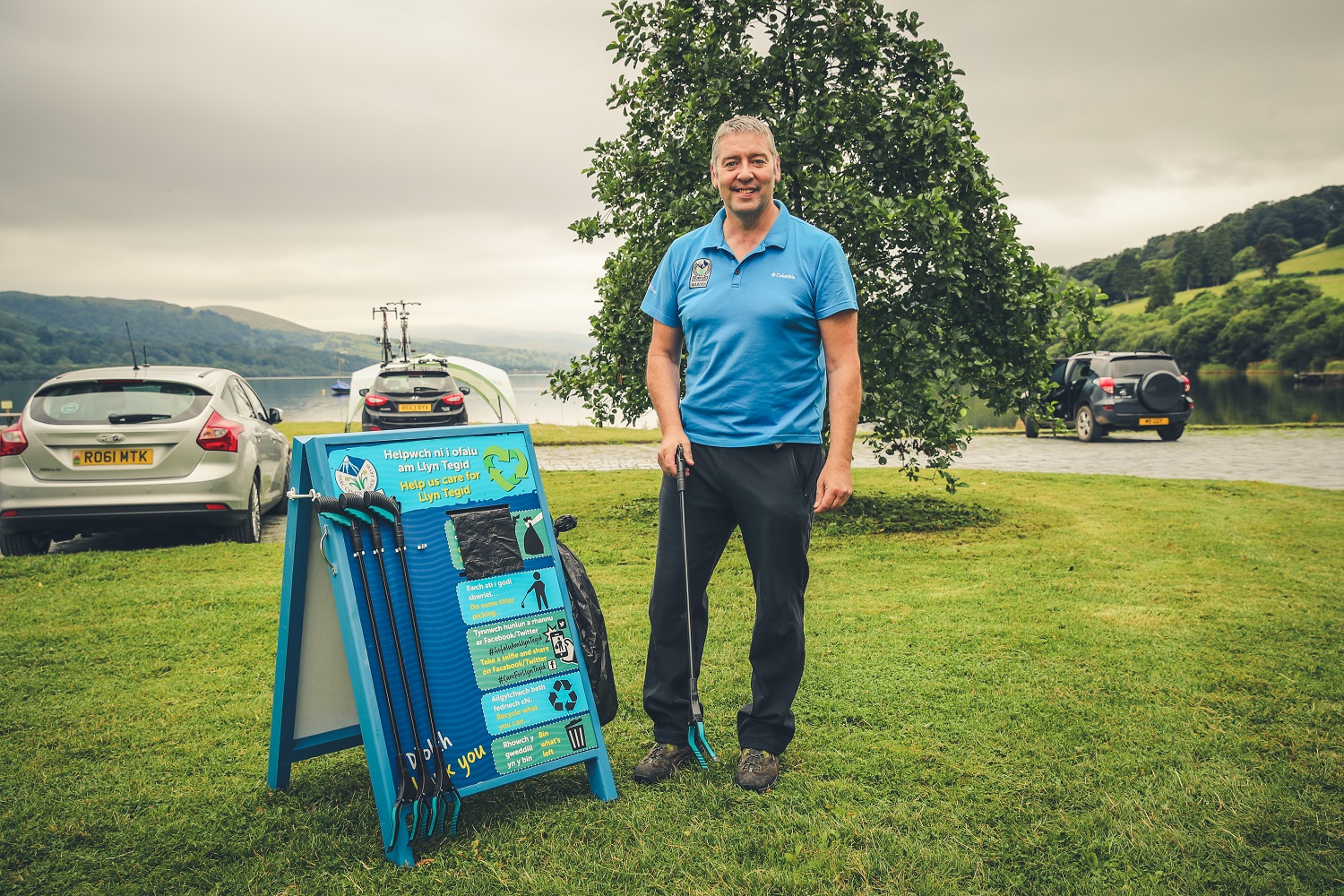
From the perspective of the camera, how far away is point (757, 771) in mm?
3066

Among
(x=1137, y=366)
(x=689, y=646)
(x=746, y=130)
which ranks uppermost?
(x=746, y=130)

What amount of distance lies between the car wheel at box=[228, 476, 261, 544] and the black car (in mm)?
11377

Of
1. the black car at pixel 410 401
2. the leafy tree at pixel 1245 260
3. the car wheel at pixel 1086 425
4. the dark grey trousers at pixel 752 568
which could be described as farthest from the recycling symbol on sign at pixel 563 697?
the leafy tree at pixel 1245 260

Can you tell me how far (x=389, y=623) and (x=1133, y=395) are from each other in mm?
18374

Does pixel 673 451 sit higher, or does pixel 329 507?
pixel 673 451

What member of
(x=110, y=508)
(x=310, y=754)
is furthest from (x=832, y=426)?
(x=110, y=508)

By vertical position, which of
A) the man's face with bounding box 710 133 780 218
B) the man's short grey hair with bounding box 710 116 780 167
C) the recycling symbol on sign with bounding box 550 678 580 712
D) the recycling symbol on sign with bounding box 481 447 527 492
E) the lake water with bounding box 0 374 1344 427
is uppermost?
the man's short grey hair with bounding box 710 116 780 167

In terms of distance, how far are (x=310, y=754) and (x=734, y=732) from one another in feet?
5.29

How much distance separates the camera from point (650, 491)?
10.9m

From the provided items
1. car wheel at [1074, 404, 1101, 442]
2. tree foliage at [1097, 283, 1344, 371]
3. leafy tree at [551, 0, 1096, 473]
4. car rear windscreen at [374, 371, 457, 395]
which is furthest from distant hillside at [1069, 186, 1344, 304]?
leafy tree at [551, 0, 1096, 473]

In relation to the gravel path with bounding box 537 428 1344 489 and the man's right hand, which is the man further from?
the gravel path with bounding box 537 428 1344 489

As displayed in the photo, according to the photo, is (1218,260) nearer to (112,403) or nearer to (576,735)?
(112,403)

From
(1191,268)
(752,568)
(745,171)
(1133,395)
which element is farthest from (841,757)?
(1191,268)

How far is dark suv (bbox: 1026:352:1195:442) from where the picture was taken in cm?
1762
